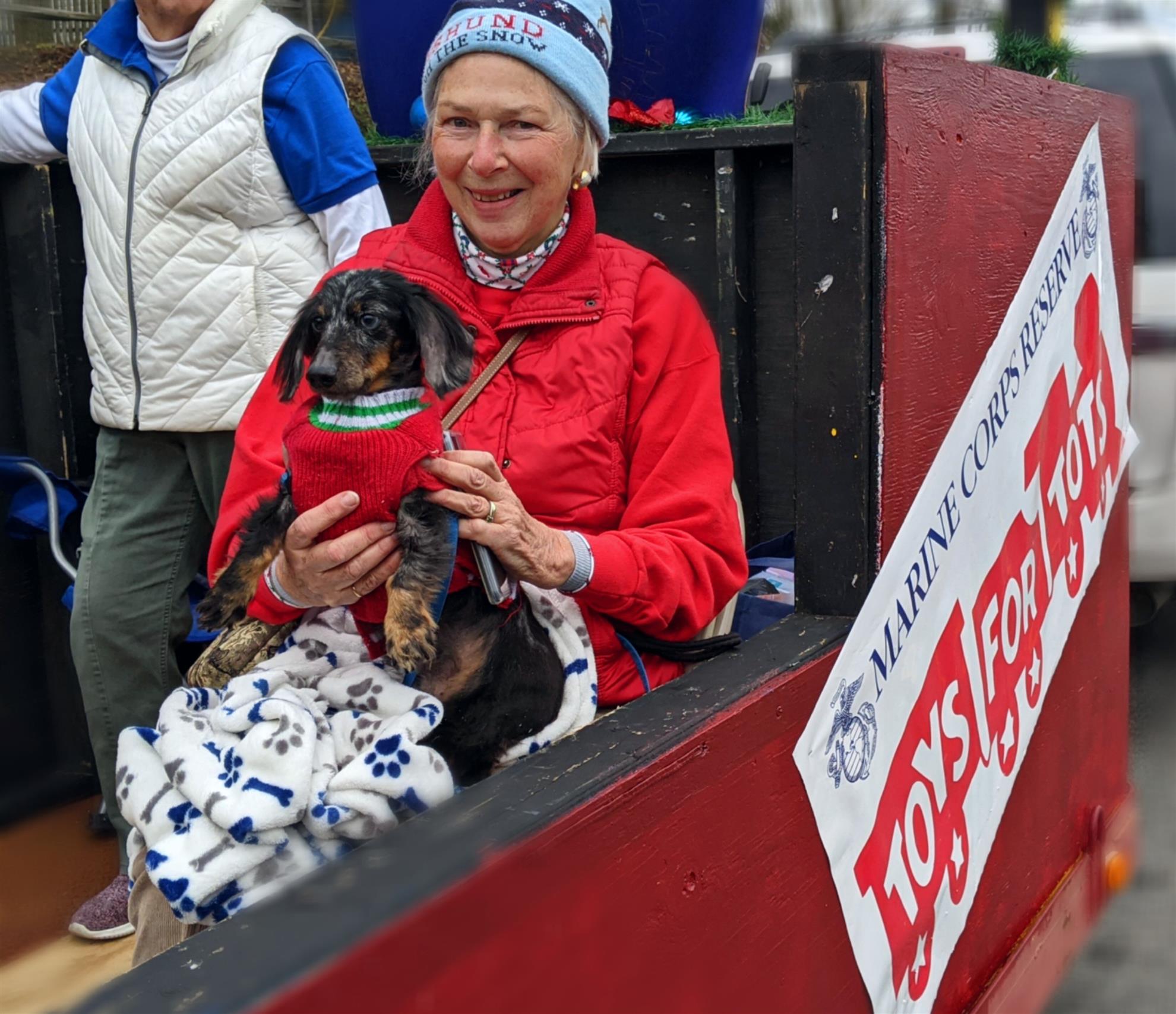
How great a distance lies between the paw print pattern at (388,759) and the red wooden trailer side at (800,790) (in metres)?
0.32

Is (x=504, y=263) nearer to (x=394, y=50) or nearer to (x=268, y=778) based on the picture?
(x=268, y=778)

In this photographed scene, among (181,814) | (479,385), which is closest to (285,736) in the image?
(181,814)

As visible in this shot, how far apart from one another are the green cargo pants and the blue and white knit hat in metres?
1.23

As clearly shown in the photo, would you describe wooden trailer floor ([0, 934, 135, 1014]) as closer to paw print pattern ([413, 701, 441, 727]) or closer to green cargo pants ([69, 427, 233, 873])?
green cargo pants ([69, 427, 233, 873])

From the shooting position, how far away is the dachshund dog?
1.84 metres

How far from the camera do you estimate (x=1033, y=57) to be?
2762mm

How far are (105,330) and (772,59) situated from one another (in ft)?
14.9

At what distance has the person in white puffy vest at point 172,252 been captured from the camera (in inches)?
108

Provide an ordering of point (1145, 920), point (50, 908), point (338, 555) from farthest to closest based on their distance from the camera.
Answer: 1. point (1145, 920)
2. point (50, 908)
3. point (338, 555)

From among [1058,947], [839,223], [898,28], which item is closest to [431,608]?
[839,223]

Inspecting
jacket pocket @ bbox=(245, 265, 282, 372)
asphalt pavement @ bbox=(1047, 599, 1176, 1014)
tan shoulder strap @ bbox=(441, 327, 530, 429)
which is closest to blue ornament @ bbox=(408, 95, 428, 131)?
jacket pocket @ bbox=(245, 265, 282, 372)

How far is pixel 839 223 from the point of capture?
1.82 meters

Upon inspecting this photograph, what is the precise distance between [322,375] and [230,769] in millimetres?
526

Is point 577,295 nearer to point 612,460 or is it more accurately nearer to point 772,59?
point 612,460
